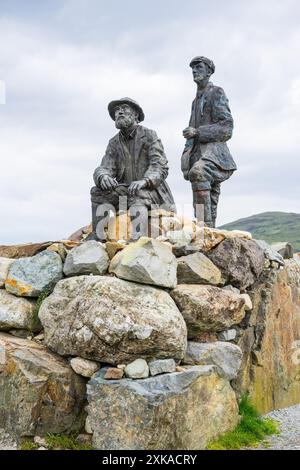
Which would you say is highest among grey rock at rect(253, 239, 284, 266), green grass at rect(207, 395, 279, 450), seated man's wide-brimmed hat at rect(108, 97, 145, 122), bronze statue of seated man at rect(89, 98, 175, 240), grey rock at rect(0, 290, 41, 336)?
seated man's wide-brimmed hat at rect(108, 97, 145, 122)

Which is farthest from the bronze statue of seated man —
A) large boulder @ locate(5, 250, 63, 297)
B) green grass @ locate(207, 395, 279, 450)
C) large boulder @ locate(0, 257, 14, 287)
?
green grass @ locate(207, 395, 279, 450)

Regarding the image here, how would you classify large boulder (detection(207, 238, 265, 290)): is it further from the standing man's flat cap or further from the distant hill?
the distant hill

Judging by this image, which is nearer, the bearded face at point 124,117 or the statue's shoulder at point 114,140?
the bearded face at point 124,117

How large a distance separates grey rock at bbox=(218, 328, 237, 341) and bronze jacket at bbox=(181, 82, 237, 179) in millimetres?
3885

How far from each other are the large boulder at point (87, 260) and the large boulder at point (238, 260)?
1760mm

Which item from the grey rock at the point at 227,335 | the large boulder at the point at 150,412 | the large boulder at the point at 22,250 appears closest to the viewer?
the large boulder at the point at 150,412

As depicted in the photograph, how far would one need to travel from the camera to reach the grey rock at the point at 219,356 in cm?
816

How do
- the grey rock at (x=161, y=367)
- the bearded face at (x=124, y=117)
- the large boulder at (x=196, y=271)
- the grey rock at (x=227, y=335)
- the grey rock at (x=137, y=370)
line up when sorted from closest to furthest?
1. the grey rock at (x=137, y=370)
2. the grey rock at (x=161, y=367)
3. the large boulder at (x=196, y=271)
4. the grey rock at (x=227, y=335)
5. the bearded face at (x=124, y=117)

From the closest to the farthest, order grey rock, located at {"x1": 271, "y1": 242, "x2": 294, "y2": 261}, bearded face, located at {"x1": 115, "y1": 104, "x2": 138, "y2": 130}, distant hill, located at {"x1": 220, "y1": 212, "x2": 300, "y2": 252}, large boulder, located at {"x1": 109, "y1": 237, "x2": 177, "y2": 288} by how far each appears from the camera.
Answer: large boulder, located at {"x1": 109, "y1": 237, "x2": 177, "y2": 288} < bearded face, located at {"x1": 115, "y1": 104, "x2": 138, "y2": 130} < grey rock, located at {"x1": 271, "y1": 242, "x2": 294, "y2": 261} < distant hill, located at {"x1": 220, "y1": 212, "x2": 300, "y2": 252}

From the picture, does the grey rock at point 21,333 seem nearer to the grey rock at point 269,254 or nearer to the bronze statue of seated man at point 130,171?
the bronze statue of seated man at point 130,171

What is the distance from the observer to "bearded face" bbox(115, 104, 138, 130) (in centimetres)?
995

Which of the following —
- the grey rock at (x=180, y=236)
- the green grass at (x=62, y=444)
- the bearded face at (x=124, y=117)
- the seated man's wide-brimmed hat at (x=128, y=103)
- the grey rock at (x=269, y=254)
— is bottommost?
the green grass at (x=62, y=444)

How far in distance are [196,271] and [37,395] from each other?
2930mm

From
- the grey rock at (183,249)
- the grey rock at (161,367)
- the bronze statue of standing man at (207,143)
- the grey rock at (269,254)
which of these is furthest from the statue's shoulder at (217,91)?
the grey rock at (161,367)
